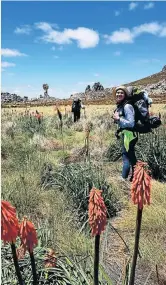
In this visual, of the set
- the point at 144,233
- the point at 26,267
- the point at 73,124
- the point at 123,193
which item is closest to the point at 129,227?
the point at 144,233

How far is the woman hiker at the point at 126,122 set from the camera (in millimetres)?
6977

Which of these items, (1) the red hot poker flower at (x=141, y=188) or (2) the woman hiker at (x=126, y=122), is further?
(2) the woman hiker at (x=126, y=122)

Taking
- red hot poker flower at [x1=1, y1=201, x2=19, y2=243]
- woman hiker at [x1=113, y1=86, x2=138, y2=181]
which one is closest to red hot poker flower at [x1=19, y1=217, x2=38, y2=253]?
red hot poker flower at [x1=1, y1=201, x2=19, y2=243]

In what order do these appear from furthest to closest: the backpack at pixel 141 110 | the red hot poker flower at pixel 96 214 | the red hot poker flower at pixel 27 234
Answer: the backpack at pixel 141 110, the red hot poker flower at pixel 27 234, the red hot poker flower at pixel 96 214

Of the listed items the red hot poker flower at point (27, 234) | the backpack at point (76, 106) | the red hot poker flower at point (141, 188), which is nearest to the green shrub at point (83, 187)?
the red hot poker flower at point (27, 234)

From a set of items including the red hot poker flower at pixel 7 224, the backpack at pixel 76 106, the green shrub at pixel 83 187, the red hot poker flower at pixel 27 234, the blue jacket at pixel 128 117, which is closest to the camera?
the red hot poker flower at pixel 7 224

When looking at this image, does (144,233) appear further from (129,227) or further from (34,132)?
(34,132)

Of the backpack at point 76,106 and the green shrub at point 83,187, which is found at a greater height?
the backpack at point 76,106

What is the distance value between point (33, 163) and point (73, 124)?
1035 centimetres

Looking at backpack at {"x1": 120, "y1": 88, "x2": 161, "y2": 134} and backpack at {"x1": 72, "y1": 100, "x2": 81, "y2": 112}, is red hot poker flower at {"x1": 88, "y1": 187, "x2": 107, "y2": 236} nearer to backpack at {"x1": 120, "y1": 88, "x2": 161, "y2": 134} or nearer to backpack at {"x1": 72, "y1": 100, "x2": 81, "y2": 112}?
backpack at {"x1": 120, "y1": 88, "x2": 161, "y2": 134}

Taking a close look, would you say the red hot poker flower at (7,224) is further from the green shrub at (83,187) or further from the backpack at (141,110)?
the backpack at (141,110)

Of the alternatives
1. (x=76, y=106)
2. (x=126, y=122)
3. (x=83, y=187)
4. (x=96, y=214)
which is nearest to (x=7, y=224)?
(x=96, y=214)

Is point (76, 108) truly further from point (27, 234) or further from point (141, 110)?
point (27, 234)

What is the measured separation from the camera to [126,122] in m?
6.98
